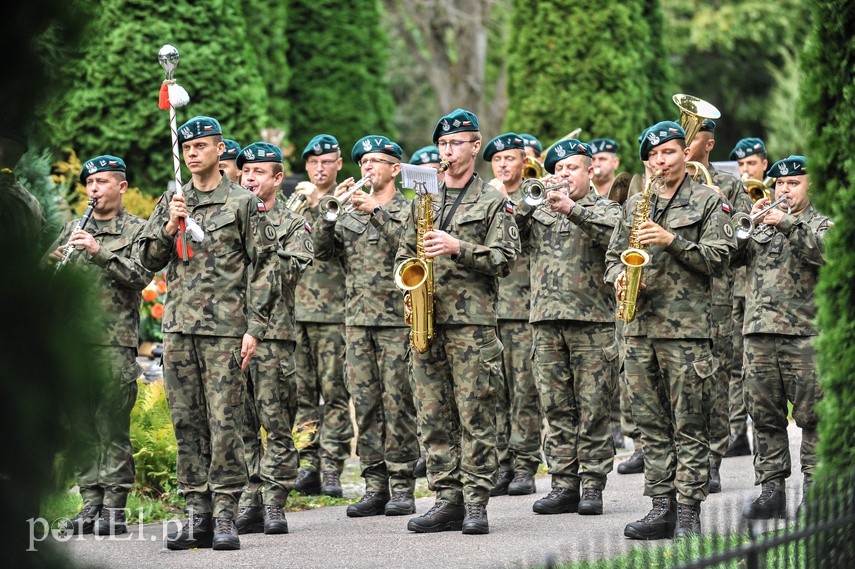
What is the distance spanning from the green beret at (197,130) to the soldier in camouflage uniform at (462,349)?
4.64 ft

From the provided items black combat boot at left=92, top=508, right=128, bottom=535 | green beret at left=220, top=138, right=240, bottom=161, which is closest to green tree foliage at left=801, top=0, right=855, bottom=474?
black combat boot at left=92, top=508, right=128, bottom=535

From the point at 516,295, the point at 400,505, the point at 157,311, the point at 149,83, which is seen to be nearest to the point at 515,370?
the point at 516,295

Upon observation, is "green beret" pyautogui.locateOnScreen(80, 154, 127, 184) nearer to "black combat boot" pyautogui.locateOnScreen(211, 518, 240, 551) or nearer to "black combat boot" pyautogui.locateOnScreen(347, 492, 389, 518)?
"black combat boot" pyautogui.locateOnScreen(211, 518, 240, 551)

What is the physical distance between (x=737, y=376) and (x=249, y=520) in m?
4.86

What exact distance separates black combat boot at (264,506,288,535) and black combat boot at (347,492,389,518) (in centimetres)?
68

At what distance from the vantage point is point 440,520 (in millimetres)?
8641

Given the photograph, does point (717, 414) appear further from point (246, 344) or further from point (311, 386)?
point (246, 344)

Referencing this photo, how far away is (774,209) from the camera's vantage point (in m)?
9.30

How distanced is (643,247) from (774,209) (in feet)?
5.19

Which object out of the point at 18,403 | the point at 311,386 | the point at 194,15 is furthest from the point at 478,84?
the point at 18,403

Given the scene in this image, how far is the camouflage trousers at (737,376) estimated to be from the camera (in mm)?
11539

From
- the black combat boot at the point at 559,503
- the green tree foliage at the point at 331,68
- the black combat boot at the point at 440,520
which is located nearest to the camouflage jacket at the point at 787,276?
the black combat boot at the point at 559,503

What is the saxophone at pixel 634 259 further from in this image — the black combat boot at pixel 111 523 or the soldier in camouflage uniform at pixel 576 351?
the black combat boot at pixel 111 523

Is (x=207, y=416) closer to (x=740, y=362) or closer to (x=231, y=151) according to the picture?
(x=231, y=151)
